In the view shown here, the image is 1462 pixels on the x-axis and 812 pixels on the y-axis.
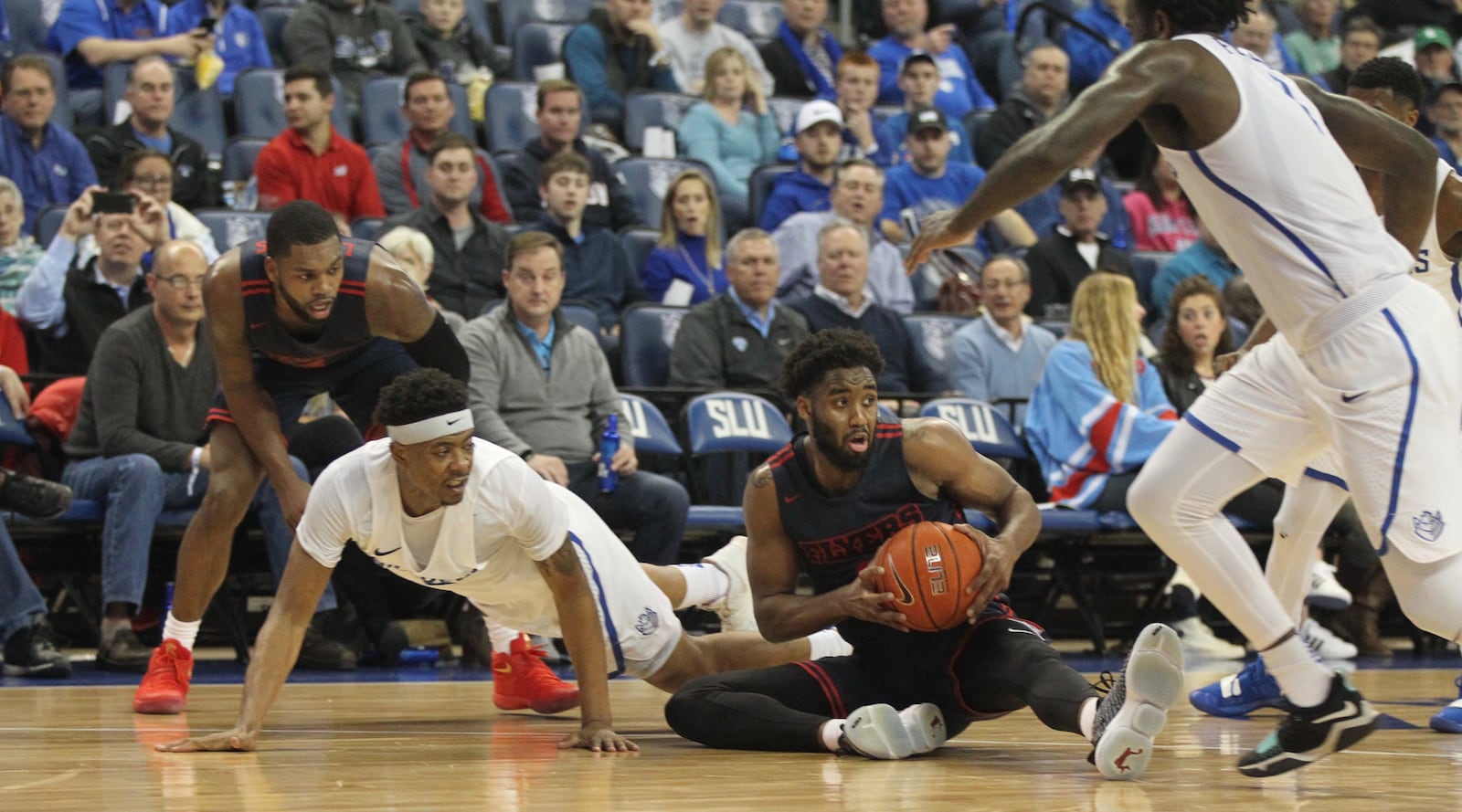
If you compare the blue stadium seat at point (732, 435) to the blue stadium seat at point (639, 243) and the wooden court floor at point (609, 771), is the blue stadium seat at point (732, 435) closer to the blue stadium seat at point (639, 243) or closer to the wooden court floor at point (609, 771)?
the blue stadium seat at point (639, 243)

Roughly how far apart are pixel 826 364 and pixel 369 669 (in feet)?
11.8

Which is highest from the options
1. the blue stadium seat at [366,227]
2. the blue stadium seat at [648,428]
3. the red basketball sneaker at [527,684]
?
the blue stadium seat at [366,227]

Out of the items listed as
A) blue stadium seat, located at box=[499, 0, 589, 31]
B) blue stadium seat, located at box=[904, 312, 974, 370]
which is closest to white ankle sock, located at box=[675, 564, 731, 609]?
blue stadium seat, located at box=[904, 312, 974, 370]

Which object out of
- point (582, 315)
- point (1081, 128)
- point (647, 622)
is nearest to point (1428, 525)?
point (1081, 128)

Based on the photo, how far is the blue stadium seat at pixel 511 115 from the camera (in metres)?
10.4

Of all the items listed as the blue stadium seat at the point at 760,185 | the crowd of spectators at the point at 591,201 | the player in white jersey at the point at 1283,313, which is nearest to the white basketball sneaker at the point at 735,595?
the crowd of spectators at the point at 591,201

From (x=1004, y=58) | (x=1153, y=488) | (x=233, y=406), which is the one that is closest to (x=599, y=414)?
(x=233, y=406)

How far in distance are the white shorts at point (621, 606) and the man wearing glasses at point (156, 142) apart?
452 cm

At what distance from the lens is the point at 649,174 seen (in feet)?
33.3

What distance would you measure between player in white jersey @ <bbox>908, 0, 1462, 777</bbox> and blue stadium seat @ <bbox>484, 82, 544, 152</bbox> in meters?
6.90

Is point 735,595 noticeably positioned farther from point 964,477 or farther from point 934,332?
point 934,332

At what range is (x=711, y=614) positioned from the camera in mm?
8008

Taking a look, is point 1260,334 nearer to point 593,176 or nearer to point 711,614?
point 711,614

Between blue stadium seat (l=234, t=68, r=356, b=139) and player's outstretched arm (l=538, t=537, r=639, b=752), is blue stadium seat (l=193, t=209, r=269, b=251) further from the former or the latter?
player's outstretched arm (l=538, t=537, r=639, b=752)
